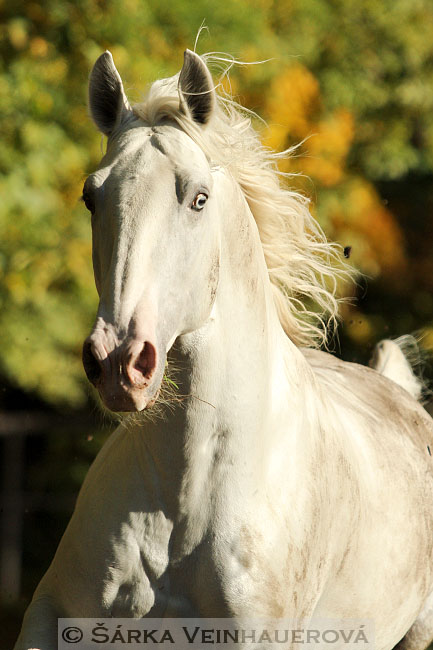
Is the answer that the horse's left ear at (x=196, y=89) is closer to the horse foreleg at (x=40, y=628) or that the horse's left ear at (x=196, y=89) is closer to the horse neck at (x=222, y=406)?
the horse neck at (x=222, y=406)

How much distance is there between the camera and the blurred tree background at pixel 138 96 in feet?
19.1

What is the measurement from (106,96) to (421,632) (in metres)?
2.92

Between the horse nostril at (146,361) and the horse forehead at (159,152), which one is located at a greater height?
the horse forehead at (159,152)

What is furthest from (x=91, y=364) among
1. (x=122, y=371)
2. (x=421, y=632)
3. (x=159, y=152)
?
(x=421, y=632)

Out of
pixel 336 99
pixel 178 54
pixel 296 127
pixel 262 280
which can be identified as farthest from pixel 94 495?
pixel 336 99

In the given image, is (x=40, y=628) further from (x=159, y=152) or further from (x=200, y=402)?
(x=159, y=152)


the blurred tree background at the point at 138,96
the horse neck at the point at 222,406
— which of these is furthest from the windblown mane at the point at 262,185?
the blurred tree background at the point at 138,96

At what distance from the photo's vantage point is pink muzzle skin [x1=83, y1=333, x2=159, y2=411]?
2182mm

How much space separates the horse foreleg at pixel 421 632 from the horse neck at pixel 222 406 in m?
1.83

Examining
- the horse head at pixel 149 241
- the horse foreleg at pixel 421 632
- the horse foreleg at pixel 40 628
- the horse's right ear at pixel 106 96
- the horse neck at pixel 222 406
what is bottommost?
the horse foreleg at pixel 421 632

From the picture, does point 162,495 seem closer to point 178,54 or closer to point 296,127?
point 178,54

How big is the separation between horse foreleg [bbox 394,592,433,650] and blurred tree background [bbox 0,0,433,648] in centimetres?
176

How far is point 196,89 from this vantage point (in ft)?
8.47

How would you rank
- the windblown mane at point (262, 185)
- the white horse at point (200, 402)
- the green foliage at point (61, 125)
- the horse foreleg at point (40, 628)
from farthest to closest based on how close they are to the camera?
1. the green foliage at point (61, 125)
2. the horse foreleg at point (40, 628)
3. the windblown mane at point (262, 185)
4. the white horse at point (200, 402)
